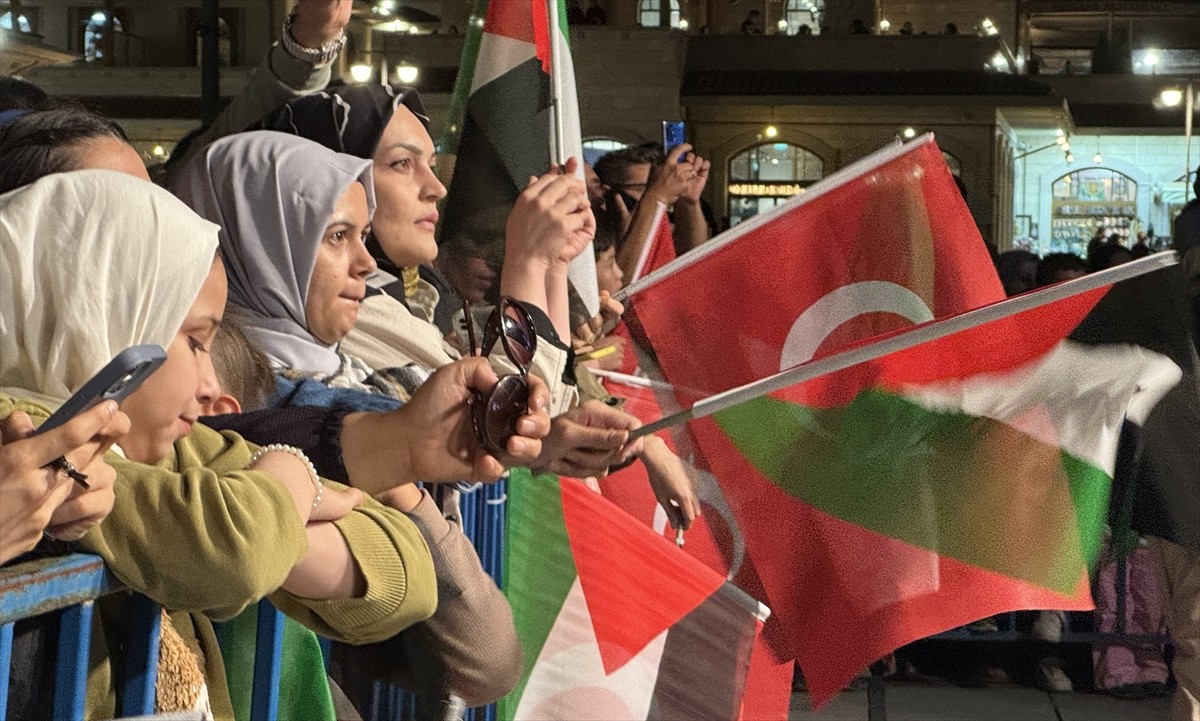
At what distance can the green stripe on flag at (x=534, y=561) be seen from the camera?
123 inches

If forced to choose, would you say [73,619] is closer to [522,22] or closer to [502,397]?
[502,397]

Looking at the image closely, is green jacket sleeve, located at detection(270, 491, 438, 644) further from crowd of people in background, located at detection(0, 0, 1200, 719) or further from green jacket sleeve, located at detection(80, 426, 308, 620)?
green jacket sleeve, located at detection(80, 426, 308, 620)

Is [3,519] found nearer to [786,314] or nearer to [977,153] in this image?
[786,314]

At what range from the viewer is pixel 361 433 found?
220 cm

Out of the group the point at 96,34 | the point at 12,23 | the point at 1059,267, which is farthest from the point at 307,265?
the point at 96,34

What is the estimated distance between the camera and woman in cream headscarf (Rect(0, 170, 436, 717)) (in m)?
1.63

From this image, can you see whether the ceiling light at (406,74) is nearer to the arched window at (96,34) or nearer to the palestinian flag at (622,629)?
the arched window at (96,34)

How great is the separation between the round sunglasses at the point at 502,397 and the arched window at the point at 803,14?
154ft

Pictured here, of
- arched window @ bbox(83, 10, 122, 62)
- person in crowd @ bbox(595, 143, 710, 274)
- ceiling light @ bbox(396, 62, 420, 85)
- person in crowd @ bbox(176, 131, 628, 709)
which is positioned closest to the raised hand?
person in crowd @ bbox(176, 131, 628, 709)

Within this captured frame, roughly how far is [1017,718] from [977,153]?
Result: 95.8ft

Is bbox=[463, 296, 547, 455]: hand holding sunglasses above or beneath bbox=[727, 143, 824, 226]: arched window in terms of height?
above

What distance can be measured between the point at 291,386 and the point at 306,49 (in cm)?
122

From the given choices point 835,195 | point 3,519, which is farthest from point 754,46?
point 3,519

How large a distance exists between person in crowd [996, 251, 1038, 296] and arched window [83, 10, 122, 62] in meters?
35.1
